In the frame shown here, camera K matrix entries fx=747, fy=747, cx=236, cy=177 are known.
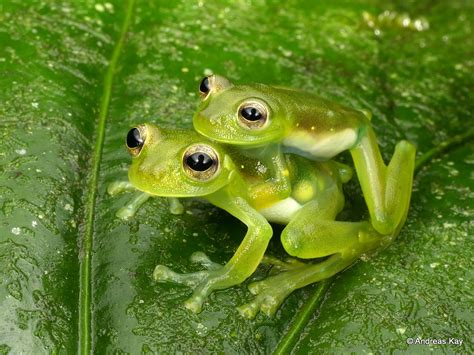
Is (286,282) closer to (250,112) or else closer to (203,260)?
(203,260)

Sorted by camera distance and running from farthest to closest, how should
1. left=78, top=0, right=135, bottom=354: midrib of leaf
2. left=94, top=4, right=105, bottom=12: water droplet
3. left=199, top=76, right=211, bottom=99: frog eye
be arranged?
left=94, top=4, right=105, bottom=12: water droplet, left=199, top=76, right=211, bottom=99: frog eye, left=78, top=0, right=135, bottom=354: midrib of leaf

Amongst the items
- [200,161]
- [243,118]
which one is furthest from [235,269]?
[243,118]

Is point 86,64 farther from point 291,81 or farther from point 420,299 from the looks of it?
point 420,299

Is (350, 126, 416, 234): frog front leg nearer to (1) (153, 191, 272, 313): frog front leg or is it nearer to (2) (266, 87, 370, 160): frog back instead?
(2) (266, 87, 370, 160): frog back

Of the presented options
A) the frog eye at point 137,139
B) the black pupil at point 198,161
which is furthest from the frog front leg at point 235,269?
the frog eye at point 137,139

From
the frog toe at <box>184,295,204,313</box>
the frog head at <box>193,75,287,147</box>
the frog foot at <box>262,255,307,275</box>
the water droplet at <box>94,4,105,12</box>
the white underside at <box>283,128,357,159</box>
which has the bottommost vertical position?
the frog foot at <box>262,255,307,275</box>

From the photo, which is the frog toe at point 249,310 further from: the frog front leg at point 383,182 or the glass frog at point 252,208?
the frog front leg at point 383,182

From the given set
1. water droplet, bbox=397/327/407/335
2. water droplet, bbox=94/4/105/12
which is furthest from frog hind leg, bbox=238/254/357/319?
water droplet, bbox=94/4/105/12
